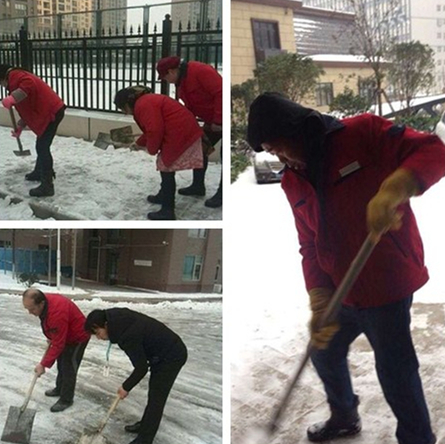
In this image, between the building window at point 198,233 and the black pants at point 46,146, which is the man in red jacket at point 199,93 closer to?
the building window at point 198,233

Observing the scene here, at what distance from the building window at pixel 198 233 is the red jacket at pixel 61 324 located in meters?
0.41

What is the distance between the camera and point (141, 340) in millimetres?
1697

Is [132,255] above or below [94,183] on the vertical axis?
below

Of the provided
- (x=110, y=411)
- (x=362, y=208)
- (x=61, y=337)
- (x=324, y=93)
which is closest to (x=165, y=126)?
(x=324, y=93)

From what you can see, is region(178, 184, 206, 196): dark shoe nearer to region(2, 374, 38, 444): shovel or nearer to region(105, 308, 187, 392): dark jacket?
region(105, 308, 187, 392): dark jacket

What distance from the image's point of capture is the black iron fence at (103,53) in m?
1.55

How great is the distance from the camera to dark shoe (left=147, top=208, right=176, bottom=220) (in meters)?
1.61

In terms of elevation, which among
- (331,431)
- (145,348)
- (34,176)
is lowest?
(331,431)

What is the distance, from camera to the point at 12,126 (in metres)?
1.62

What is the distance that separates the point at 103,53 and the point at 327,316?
916mm

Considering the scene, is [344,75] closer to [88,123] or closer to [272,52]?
[272,52]

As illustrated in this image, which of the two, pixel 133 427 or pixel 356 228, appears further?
pixel 133 427

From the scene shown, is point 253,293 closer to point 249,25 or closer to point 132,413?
point 132,413

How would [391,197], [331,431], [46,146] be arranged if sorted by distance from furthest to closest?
[46,146]
[331,431]
[391,197]
